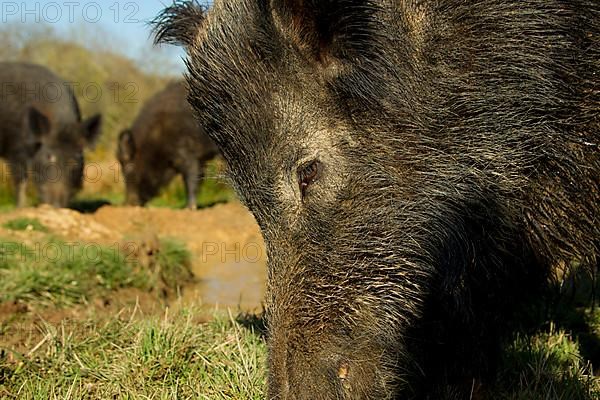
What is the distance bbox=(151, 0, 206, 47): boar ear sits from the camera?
3.92m

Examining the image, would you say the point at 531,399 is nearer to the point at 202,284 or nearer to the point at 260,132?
the point at 260,132

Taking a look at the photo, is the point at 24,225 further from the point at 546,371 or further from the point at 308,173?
the point at 546,371

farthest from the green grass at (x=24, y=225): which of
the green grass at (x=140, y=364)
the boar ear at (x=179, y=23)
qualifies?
the boar ear at (x=179, y=23)

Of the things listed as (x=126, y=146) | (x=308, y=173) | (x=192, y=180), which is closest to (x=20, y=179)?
(x=126, y=146)

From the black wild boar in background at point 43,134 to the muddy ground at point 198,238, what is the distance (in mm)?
1543

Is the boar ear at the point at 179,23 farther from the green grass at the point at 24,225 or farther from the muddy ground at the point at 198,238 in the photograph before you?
the green grass at the point at 24,225

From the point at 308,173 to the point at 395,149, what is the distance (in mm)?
364

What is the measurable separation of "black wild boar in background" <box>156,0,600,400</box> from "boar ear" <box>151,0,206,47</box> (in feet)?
2.00

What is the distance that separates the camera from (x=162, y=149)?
1496 centimetres

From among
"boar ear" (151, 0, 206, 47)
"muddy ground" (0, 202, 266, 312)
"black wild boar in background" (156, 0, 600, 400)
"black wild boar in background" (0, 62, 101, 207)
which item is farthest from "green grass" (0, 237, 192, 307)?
"black wild boar in background" (0, 62, 101, 207)

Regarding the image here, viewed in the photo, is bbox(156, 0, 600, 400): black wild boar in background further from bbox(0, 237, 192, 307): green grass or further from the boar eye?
bbox(0, 237, 192, 307): green grass

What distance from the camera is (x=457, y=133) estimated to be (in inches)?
126

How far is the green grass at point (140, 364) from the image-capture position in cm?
363

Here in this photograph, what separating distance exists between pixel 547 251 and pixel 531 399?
695 mm
